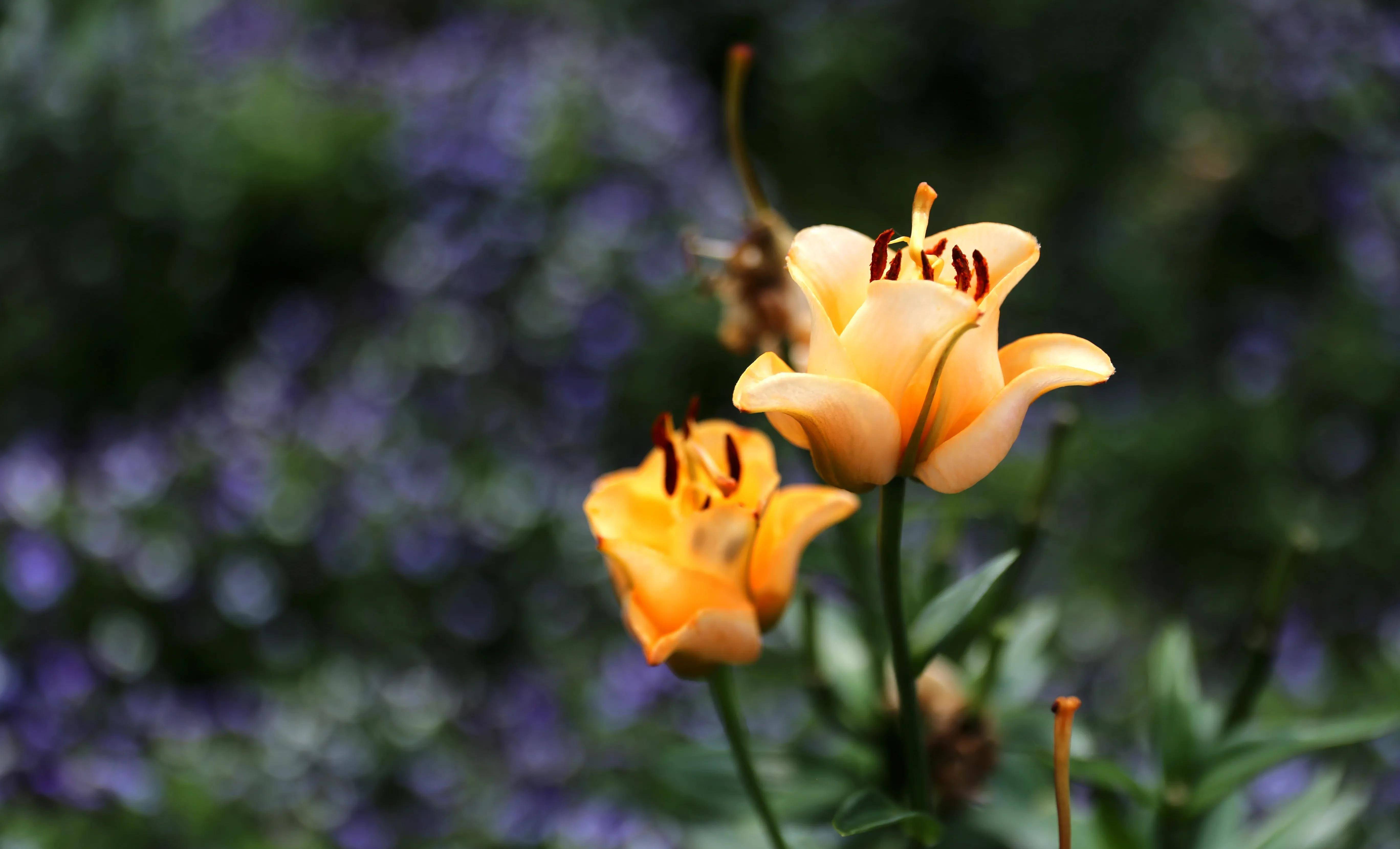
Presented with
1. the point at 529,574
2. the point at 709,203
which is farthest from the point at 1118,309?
the point at 529,574

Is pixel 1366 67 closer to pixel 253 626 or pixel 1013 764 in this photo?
pixel 1013 764

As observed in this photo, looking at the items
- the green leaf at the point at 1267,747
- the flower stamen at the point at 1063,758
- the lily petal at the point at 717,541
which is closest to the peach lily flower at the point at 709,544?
the lily petal at the point at 717,541

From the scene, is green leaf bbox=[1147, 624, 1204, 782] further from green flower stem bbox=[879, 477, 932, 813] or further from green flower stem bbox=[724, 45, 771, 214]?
green flower stem bbox=[724, 45, 771, 214]

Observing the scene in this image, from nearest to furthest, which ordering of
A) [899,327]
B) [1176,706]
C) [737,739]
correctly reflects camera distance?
[899,327], [737,739], [1176,706]

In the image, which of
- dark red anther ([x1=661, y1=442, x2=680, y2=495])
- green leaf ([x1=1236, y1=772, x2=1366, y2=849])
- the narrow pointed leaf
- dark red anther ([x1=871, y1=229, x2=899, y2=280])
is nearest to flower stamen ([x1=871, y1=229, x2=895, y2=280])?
dark red anther ([x1=871, y1=229, x2=899, y2=280])

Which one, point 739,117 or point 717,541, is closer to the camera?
point 717,541

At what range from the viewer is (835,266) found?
14.6 inches

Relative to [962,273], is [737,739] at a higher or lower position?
lower

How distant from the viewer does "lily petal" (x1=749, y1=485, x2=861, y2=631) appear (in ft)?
1.31

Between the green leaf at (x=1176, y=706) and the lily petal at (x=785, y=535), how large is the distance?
0.23 m

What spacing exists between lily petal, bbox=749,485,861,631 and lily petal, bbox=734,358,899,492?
41mm

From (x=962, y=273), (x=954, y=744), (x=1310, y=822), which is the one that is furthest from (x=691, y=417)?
(x=1310, y=822)

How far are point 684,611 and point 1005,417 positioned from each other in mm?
142

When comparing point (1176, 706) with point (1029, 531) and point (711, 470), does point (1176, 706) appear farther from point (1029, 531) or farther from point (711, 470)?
point (711, 470)
